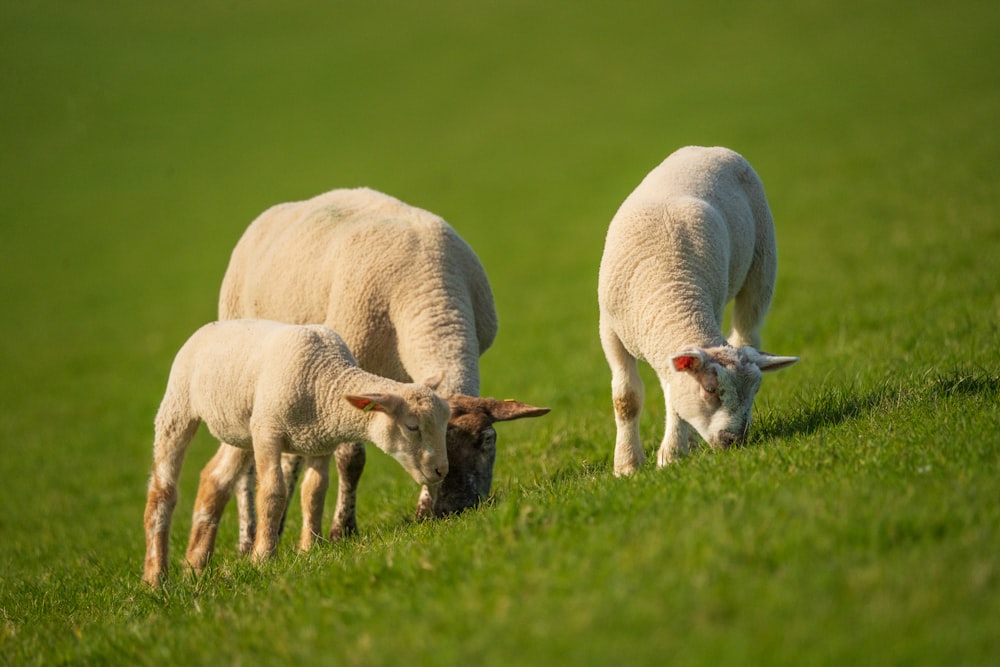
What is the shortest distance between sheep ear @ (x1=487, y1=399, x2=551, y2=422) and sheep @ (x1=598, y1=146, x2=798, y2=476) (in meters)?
0.66

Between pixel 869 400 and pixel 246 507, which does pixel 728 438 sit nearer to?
pixel 869 400

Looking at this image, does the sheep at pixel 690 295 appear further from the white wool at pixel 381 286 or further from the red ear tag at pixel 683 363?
the white wool at pixel 381 286

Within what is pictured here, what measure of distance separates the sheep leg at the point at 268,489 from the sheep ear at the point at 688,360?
244 centimetres

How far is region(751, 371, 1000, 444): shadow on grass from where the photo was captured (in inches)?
254

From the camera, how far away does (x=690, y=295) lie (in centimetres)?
692

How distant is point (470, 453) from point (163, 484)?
2.32 m

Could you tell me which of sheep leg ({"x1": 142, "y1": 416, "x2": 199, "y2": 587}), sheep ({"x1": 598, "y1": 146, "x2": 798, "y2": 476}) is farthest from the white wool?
sheep leg ({"x1": 142, "y1": 416, "x2": 199, "y2": 587})

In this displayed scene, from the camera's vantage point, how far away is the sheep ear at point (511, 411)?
22.4 feet

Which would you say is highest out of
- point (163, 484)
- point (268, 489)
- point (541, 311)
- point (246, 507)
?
point (268, 489)

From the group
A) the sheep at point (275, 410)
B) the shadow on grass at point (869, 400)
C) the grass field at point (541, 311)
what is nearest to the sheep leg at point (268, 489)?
the sheep at point (275, 410)

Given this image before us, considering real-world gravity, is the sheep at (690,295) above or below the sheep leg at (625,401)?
above

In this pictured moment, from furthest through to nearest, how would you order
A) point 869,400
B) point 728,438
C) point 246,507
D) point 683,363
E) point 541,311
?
point 541,311 → point 246,507 → point 869,400 → point 728,438 → point 683,363

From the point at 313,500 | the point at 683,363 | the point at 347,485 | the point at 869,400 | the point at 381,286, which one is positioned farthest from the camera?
the point at 381,286

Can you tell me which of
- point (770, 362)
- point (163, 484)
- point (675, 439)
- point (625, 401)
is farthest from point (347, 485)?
point (770, 362)
